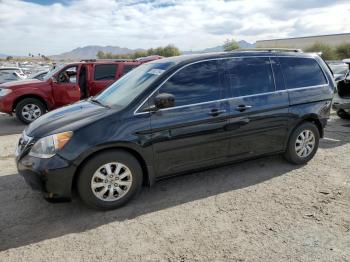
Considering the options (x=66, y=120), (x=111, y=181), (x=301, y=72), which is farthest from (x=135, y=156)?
(x=301, y=72)

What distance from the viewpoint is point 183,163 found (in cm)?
420

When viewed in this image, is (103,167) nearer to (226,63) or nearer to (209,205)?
(209,205)

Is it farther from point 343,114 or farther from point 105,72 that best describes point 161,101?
point 343,114

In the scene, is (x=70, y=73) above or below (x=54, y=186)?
above

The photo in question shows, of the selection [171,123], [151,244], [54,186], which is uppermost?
[171,123]

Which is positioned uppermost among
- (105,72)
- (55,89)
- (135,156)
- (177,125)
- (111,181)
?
(105,72)

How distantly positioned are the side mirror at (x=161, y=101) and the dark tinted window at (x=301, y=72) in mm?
2042

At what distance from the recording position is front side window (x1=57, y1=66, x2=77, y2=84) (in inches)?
360

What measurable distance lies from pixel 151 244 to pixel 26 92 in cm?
712

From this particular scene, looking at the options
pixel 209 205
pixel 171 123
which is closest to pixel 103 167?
pixel 171 123

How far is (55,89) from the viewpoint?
9.00 metres

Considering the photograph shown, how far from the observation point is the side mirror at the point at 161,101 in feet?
12.7

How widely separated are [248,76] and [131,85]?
1637 mm

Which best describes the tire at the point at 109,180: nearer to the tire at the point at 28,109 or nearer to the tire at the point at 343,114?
the tire at the point at 28,109
